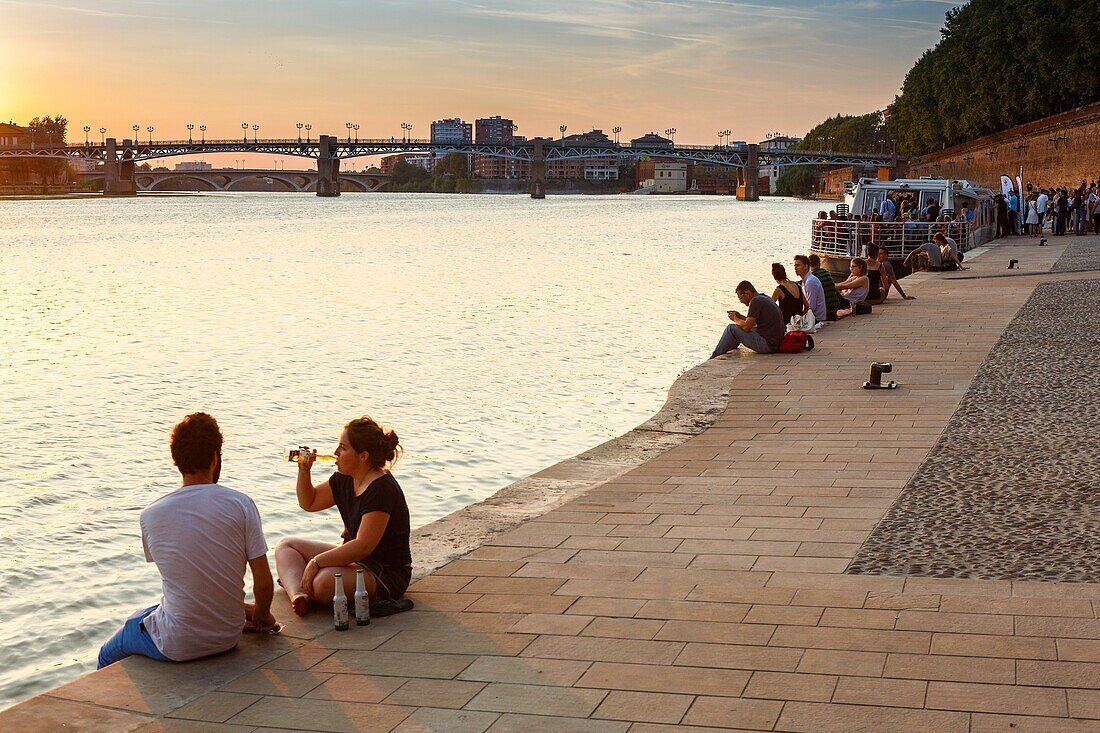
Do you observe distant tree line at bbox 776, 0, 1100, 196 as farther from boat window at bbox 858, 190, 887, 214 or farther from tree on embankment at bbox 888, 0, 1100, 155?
boat window at bbox 858, 190, 887, 214

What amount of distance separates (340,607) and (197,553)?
2.03 ft

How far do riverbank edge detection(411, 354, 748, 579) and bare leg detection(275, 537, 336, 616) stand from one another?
50 cm

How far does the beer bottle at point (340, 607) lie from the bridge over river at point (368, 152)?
135584mm

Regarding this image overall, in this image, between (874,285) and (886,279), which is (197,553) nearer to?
(874,285)

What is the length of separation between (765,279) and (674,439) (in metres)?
27.3

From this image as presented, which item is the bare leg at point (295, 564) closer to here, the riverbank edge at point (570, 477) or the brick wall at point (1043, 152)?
the riverbank edge at point (570, 477)

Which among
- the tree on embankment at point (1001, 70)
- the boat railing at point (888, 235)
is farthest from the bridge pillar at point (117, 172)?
the boat railing at point (888, 235)

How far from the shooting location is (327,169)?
155m

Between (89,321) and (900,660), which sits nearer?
(900,660)

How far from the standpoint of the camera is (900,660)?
14.6 feet

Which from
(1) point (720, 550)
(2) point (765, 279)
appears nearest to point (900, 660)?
(1) point (720, 550)

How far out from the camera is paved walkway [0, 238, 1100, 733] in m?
4.08

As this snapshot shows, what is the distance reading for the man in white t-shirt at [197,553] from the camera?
4801mm

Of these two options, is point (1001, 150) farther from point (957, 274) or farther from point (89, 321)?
point (89, 321)
